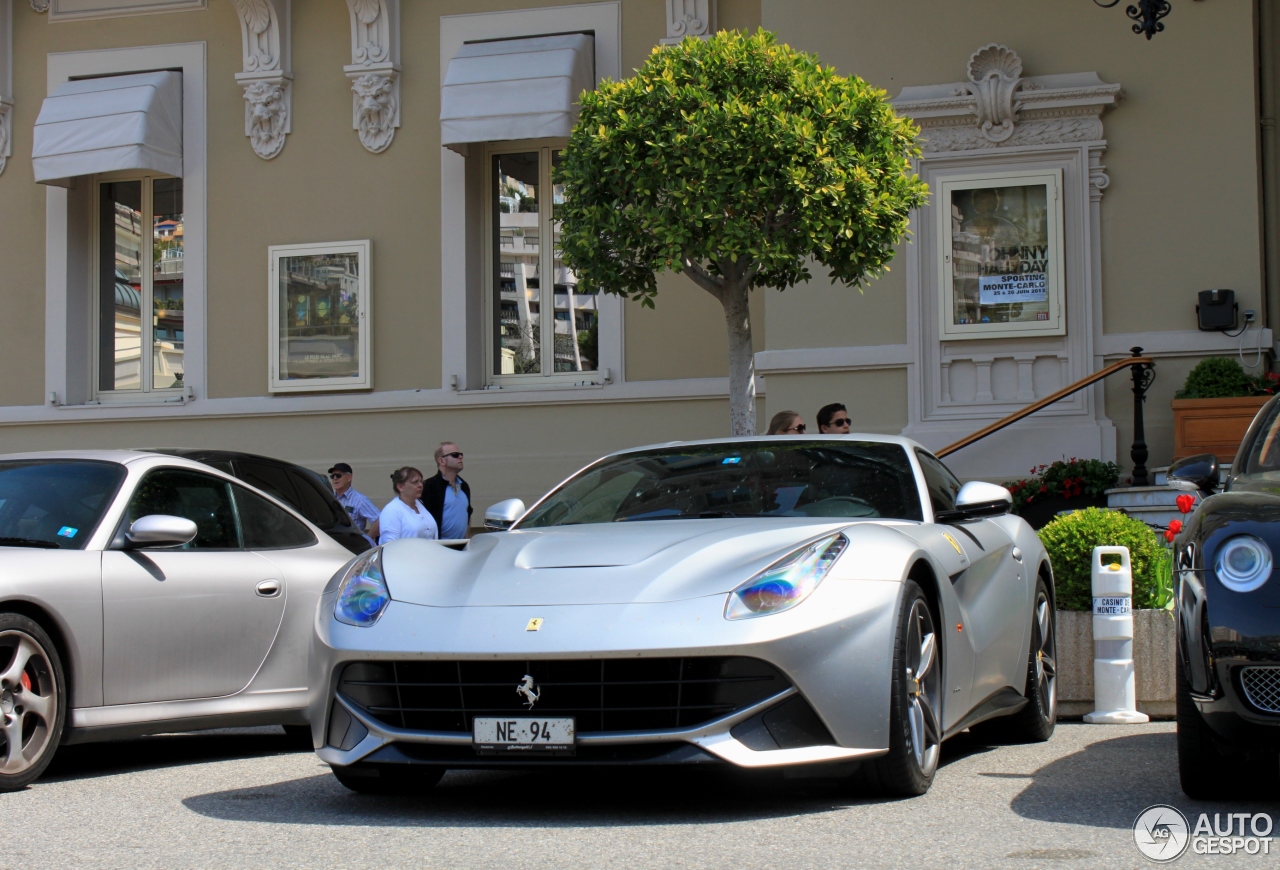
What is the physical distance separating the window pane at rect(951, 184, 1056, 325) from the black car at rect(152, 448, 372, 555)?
6.94 metres

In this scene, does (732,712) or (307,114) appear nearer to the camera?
(732,712)

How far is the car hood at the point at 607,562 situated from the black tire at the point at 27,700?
1490 millimetres

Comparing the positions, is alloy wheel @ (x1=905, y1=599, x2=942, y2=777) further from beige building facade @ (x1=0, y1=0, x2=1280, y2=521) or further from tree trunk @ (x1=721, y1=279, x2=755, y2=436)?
beige building facade @ (x1=0, y1=0, x2=1280, y2=521)

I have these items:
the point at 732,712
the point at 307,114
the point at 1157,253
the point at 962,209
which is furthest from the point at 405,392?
the point at 732,712

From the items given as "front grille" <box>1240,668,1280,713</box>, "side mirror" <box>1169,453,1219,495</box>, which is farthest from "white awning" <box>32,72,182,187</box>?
"front grille" <box>1240,668,1280,713</box>

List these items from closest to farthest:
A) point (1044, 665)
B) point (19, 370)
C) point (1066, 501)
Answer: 1. point (1044, 665)
2. point (1066, 501)
3. point (19, 370)

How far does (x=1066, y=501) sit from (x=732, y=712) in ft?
30.5

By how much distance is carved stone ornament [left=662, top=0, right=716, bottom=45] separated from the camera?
52.1 ft

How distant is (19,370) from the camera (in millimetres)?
17703

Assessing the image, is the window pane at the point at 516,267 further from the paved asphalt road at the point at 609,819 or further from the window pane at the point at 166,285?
the paved asphalt road at the point at 609,819

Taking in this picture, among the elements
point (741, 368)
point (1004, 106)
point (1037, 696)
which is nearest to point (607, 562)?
point (1037, 696)

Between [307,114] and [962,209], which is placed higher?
[307,114]

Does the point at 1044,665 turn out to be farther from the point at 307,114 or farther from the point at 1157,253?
the point at 307,114

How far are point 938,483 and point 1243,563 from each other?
2.04m
